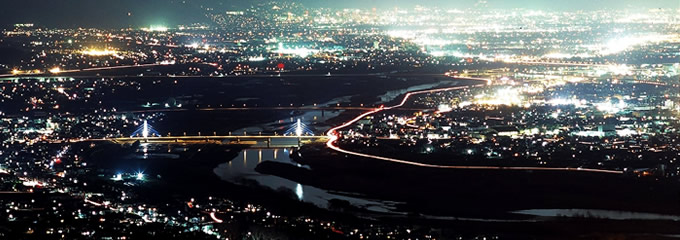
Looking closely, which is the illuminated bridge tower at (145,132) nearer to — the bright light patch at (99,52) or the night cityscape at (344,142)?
the night cityscape at (344,142)

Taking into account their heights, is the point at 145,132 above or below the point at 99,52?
below

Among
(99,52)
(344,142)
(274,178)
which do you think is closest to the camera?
(274,178)

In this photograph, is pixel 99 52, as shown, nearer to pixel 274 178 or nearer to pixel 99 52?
pixel 99 52

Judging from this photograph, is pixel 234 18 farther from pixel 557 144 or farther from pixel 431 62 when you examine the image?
pixel 557 144

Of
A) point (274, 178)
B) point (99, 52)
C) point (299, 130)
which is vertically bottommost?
point (274, 178)

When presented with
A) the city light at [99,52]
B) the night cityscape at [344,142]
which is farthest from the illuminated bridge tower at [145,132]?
the city light at [99,52]

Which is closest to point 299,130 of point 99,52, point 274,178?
point 274,178

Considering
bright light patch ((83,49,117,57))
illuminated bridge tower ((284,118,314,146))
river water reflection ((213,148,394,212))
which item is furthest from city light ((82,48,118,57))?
river water reflection ((213,148,394,212))

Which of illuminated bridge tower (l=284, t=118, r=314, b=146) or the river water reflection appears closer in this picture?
the river water reflection

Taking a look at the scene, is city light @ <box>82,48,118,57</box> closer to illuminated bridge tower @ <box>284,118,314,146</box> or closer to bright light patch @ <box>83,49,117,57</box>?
bright light patch @ <box>83,49,117,57</box>

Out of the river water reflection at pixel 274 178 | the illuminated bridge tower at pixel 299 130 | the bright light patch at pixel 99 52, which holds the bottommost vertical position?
the river water reflection at pixel 274 178
